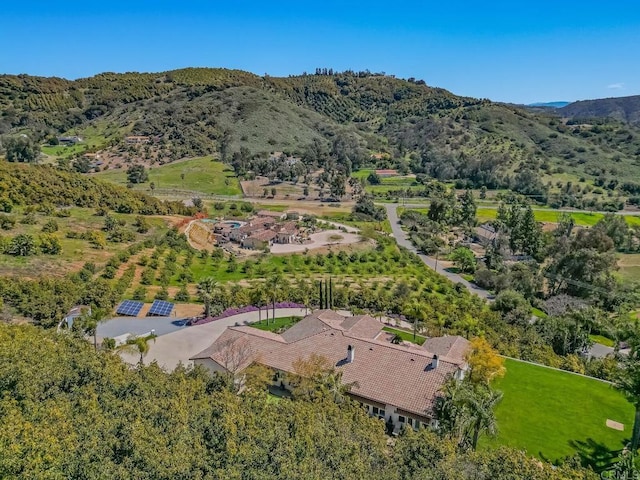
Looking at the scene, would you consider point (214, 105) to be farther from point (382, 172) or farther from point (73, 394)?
point (73, 394)

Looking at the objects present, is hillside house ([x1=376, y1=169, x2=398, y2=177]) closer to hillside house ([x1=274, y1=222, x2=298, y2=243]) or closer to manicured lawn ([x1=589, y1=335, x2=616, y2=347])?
hillside house ([x1=274, y1=222, x2=298, y2=243])

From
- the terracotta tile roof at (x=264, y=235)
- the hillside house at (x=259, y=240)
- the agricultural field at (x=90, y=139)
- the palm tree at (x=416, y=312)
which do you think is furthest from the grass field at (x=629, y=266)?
the agricultural field at (x=90, y=139)

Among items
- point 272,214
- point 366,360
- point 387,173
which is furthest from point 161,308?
point 387,173

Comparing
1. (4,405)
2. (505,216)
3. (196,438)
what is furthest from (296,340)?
(505,216)

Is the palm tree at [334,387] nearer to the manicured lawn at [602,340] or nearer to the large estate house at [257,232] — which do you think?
the manicured lawn at [602,340]

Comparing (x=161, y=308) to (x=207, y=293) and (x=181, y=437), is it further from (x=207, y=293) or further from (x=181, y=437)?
(x=181, y=437)

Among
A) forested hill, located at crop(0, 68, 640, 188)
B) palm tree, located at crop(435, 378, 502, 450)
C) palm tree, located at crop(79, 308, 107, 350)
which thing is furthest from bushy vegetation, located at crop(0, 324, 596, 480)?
forested hill, located at crop(0, 68, 640, 188)

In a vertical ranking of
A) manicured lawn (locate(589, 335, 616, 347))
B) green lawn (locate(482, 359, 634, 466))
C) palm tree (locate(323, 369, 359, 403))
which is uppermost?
palm tree (locate(323, 369, 359, 403))
